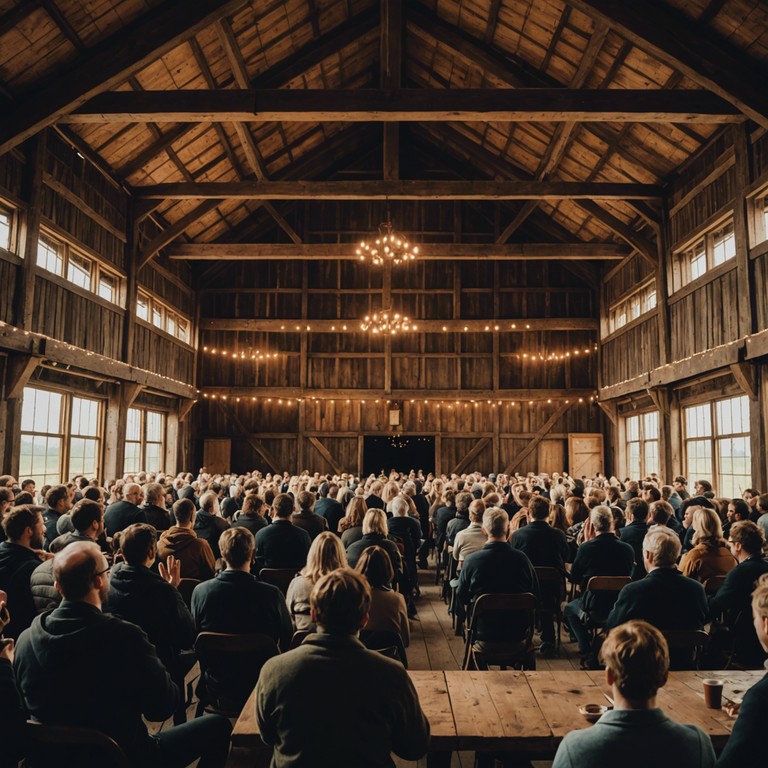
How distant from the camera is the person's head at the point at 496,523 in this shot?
181 inches

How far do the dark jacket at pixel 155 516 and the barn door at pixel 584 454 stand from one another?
1427 centimetres

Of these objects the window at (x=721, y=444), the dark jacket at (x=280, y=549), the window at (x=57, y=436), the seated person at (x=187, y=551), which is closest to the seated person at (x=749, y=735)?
the seated person at (x=187, y=551)

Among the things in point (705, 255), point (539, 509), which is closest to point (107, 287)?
point (539, 509)

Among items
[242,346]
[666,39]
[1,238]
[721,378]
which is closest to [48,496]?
[1,238]

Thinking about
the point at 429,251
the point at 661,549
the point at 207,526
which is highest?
the point at 429,251

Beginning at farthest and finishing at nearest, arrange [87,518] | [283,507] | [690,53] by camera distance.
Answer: [690,53], [283,507], [87,518]

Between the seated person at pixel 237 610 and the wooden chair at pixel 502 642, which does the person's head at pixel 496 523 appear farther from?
the seated person at pixel 237 610

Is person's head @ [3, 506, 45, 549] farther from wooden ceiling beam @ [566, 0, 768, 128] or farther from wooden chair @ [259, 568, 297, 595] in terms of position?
wooden ceiling beam @ [566, 0, 768, 128]

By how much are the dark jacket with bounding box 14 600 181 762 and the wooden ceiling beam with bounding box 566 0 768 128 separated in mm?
9810

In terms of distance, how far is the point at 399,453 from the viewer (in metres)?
20.0

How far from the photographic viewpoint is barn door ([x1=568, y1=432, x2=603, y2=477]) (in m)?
19.1

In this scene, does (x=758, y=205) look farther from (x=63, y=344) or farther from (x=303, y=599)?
(x=63, y=344)

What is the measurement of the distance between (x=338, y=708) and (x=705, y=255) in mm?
12912

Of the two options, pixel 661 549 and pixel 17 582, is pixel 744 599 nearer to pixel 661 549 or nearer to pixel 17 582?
pixel 661 549
